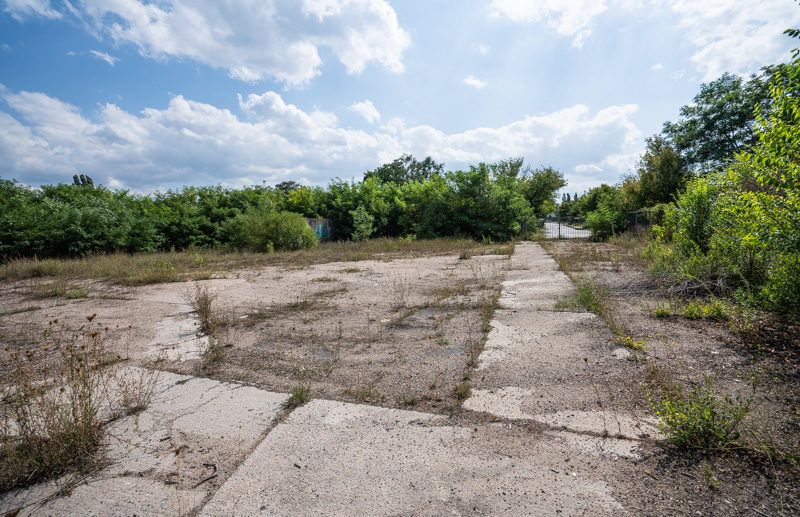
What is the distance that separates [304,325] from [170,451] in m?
2.47

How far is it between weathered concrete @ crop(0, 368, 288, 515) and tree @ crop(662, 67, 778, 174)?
88.1 ft

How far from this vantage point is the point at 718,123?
71.3 ft

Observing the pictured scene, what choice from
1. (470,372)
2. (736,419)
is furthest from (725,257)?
(470,372)

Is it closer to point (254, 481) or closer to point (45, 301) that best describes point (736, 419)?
point (254, 481)

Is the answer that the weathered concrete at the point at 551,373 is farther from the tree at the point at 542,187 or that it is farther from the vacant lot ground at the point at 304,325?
the tree at the point at 542,187

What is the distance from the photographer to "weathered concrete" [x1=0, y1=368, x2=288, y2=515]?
5.46 feet

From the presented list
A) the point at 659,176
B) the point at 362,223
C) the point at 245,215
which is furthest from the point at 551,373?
the point at 659,176

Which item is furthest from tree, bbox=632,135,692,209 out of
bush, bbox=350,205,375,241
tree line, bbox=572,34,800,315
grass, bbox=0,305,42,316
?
grass, bbox=0,305,42,316

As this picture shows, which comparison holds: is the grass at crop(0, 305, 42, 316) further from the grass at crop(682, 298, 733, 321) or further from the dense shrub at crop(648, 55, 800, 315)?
the dense shrub at crop(648, 55, 800, 315)

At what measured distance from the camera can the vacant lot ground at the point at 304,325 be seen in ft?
9.75

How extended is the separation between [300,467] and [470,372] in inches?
62.1

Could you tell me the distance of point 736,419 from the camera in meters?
1.84

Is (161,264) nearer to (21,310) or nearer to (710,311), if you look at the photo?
(21,310)

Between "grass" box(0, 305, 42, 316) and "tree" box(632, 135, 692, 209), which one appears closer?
"grass" box(0, 305, 42, 316)
